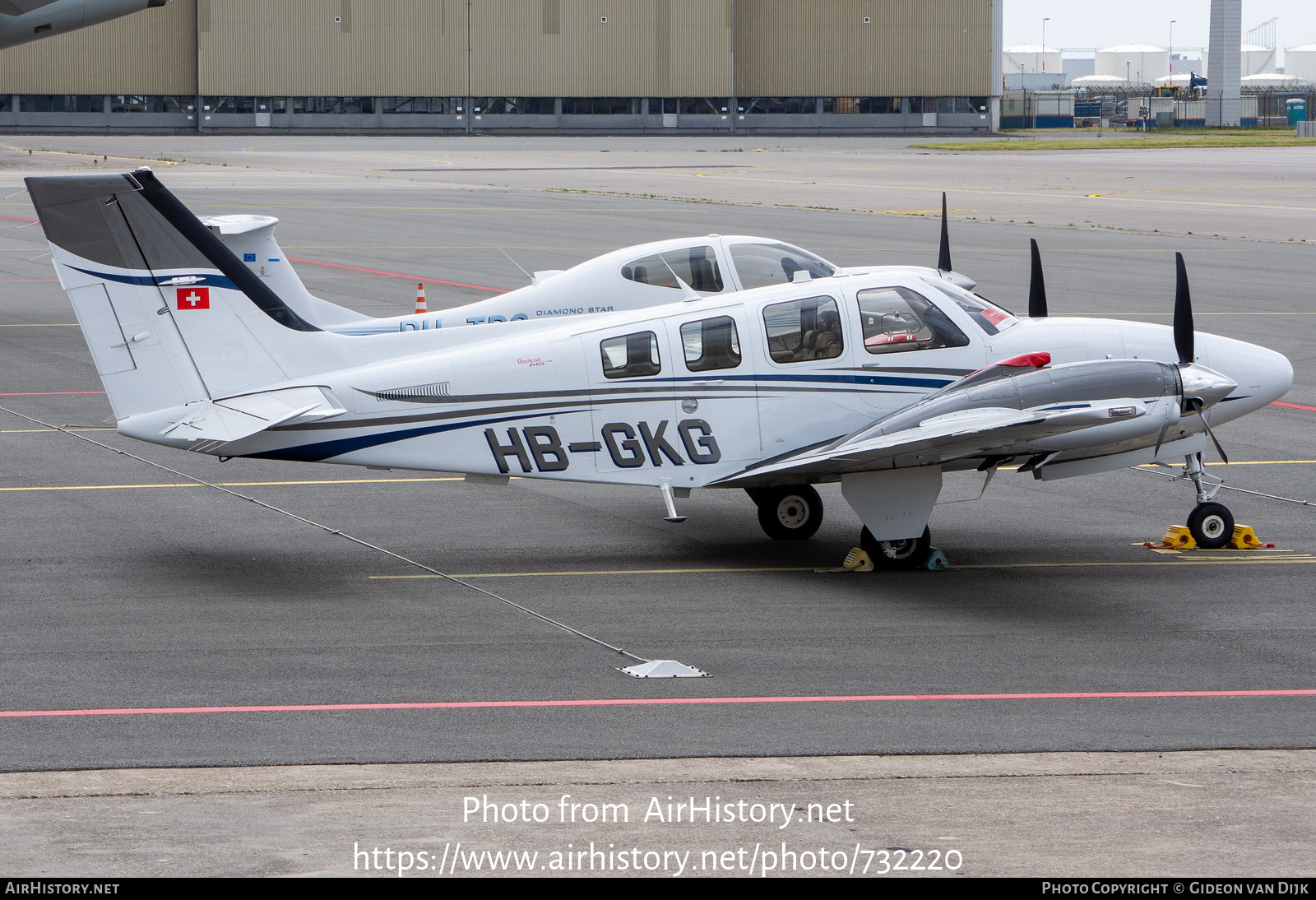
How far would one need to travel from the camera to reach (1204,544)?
44.5ft

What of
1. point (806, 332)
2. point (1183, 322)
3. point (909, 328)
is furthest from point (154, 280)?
point (1183, 322)

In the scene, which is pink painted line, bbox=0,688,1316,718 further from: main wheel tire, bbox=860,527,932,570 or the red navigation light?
the red navigation light

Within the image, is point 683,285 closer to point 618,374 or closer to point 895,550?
point 618,374

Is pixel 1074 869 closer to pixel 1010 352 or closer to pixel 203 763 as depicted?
pixel 203 763

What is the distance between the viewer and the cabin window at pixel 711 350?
13.0 meters

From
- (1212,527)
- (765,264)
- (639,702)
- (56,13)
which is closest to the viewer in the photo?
(639,702)

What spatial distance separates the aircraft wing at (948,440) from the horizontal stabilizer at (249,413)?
149 inches

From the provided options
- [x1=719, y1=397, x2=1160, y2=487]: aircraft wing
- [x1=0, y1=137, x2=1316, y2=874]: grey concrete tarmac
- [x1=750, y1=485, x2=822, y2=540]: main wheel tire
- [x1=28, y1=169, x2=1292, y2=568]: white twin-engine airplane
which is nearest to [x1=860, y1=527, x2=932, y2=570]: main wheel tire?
[x1=28, y1=169, x2=1292, y2=568]: white twin-engine airplane

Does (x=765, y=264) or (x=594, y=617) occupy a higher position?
(x=765, y=264)

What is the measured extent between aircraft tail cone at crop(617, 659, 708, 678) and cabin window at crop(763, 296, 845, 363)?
144 inches

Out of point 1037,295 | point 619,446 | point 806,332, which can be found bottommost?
point 619,446

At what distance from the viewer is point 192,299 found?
12906 millimetres

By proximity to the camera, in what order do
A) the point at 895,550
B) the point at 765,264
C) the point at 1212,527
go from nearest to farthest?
1. the point at 895,550
2. the point at 1212,527
3. the point at 765,264

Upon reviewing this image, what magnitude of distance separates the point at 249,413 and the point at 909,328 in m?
5.94
